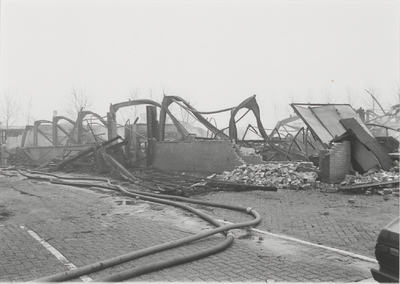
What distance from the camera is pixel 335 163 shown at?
39.7 feet

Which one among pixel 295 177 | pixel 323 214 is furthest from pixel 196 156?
pixel 323 214

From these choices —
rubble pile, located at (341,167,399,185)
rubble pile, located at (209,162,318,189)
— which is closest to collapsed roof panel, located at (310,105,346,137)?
rubble pile, located at (209,162,318,189)

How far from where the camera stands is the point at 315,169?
12.6 meters

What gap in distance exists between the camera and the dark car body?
3.01 metres

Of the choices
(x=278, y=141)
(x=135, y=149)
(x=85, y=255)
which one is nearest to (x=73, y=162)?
(x=135, y=149)

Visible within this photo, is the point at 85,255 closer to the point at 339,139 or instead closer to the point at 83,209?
the point at 83,209

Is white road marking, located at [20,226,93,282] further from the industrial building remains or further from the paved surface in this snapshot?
the industrial building remains

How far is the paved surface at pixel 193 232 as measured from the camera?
429cm

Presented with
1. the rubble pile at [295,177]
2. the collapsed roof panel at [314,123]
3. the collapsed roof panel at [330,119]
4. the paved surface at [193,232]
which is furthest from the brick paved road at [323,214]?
the collapsed roof panel at [330,119]

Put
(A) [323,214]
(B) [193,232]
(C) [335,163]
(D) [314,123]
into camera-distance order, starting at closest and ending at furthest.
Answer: (B) [193,232], (A) [323,214], (C) [335,163], (D) [314,123]

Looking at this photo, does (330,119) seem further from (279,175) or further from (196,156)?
(196,156)

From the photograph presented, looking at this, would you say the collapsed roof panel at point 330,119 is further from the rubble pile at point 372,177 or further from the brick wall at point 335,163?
the rubble pile at point 372,177

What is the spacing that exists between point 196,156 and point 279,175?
16.7 ft

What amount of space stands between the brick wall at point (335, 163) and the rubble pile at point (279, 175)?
38cm
